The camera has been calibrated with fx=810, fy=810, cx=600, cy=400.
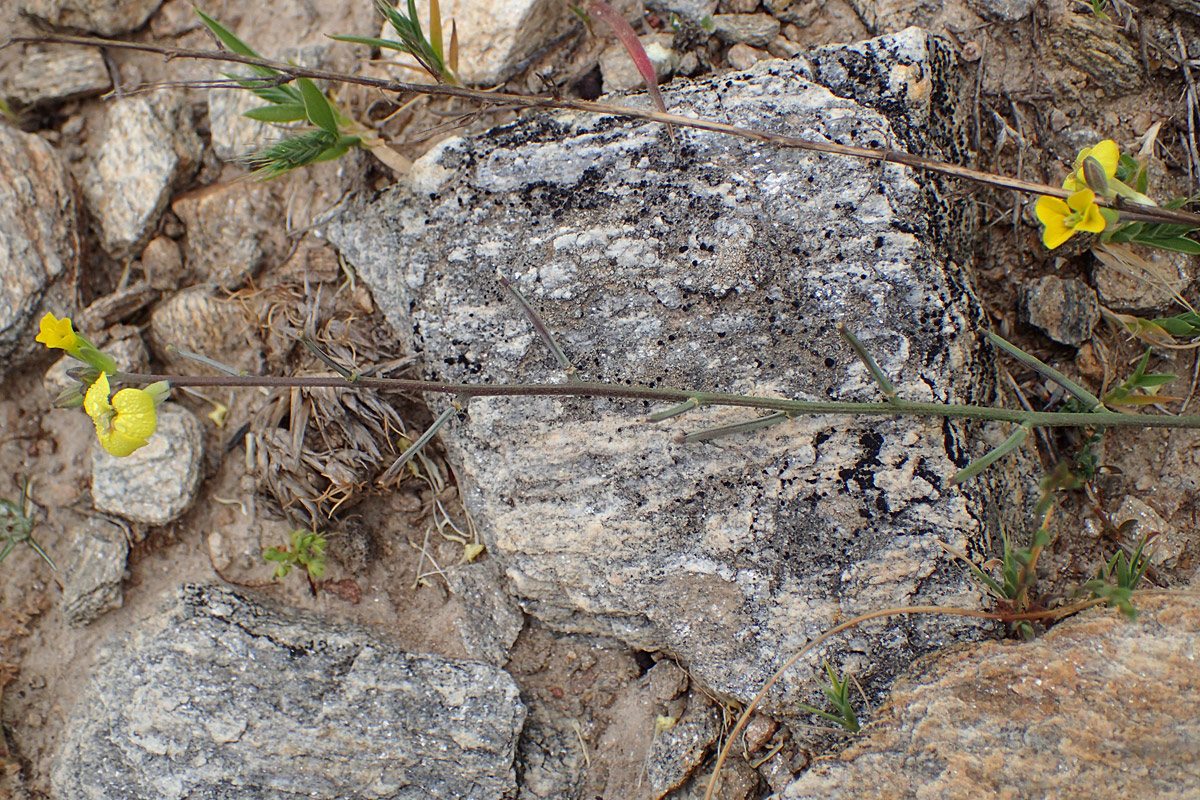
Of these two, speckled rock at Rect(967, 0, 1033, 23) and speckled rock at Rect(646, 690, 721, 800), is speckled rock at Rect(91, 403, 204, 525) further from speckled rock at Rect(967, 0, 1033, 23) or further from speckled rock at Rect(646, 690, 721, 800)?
→ speckled rock at Rect(967, 0, 1033, 23)

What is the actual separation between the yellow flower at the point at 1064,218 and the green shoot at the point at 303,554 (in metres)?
2.18

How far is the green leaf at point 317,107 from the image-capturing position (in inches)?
91.2

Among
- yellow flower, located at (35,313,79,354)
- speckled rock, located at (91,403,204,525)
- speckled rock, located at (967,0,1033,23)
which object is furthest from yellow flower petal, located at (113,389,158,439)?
speckled rock, located at (967,0,1033,23)

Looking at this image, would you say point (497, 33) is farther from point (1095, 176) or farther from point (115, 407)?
point (1095, 176)

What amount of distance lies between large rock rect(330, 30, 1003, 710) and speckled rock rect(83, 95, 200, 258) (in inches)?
39.8

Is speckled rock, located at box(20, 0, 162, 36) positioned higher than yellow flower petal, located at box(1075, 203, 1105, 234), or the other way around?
speckled rock, located at box(20, 0, 162, 36)

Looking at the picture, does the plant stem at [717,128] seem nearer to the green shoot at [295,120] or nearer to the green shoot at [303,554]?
the green shoot at [295,120]

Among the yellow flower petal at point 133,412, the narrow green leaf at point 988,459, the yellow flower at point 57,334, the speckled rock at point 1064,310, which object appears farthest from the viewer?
the speckled rock at point 1064,310

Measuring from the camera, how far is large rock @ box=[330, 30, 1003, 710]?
2150 mm

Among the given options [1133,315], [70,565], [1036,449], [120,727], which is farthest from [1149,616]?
[70,565]

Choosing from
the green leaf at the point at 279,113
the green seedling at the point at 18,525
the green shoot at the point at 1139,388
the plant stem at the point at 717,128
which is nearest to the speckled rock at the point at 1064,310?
the green shoot at the point at 1139,388

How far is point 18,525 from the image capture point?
8.89ft

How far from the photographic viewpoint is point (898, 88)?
7.45 ft

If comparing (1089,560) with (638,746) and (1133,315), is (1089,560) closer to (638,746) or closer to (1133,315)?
(1133,315)
